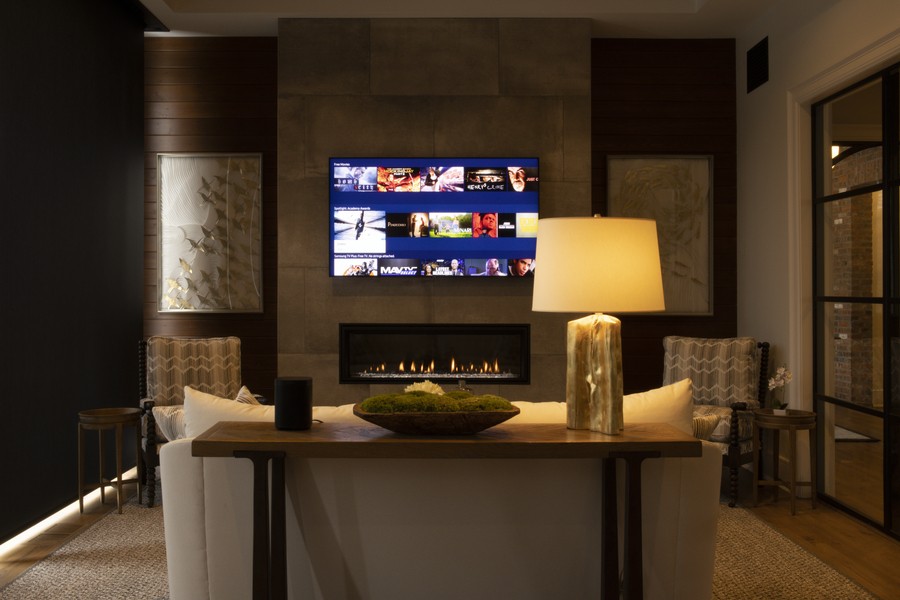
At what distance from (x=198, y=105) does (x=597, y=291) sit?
15.5 feet

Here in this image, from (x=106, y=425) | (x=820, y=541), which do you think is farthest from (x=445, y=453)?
(x=106, y=425)

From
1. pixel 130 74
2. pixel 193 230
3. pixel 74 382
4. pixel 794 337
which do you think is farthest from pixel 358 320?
pixel 794 337

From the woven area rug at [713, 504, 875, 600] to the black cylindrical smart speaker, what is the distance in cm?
192

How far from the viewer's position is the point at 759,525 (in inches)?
171

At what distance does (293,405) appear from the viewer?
2375mm

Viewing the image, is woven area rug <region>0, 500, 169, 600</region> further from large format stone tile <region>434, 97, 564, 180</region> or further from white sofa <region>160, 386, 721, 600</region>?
large format stone tile <region>434, 97, 564, 180</region>

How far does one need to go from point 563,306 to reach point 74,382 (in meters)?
3.53

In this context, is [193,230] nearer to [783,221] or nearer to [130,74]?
[130,74]

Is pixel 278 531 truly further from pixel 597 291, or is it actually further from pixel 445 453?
pixel 597 291

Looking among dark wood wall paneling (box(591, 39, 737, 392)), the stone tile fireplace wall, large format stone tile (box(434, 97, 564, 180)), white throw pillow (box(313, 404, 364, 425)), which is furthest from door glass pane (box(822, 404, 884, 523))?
white throw pillow (box(313, 404, 364, 425))

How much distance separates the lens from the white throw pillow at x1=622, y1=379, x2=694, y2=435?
2553mm

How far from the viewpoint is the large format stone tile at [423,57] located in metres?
5.78

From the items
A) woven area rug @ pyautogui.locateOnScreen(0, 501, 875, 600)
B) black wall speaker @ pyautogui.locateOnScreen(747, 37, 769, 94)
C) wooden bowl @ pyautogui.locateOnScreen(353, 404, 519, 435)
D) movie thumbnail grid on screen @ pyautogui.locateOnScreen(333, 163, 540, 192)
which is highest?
black wall speaker @ pyautogui.locateOnScreen(747, 37, 769, 94)

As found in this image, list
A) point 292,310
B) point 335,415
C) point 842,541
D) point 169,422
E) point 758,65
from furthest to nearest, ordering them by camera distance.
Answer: point 292,310
point 758,65
point 169,422
point 842,541
point 335,415
